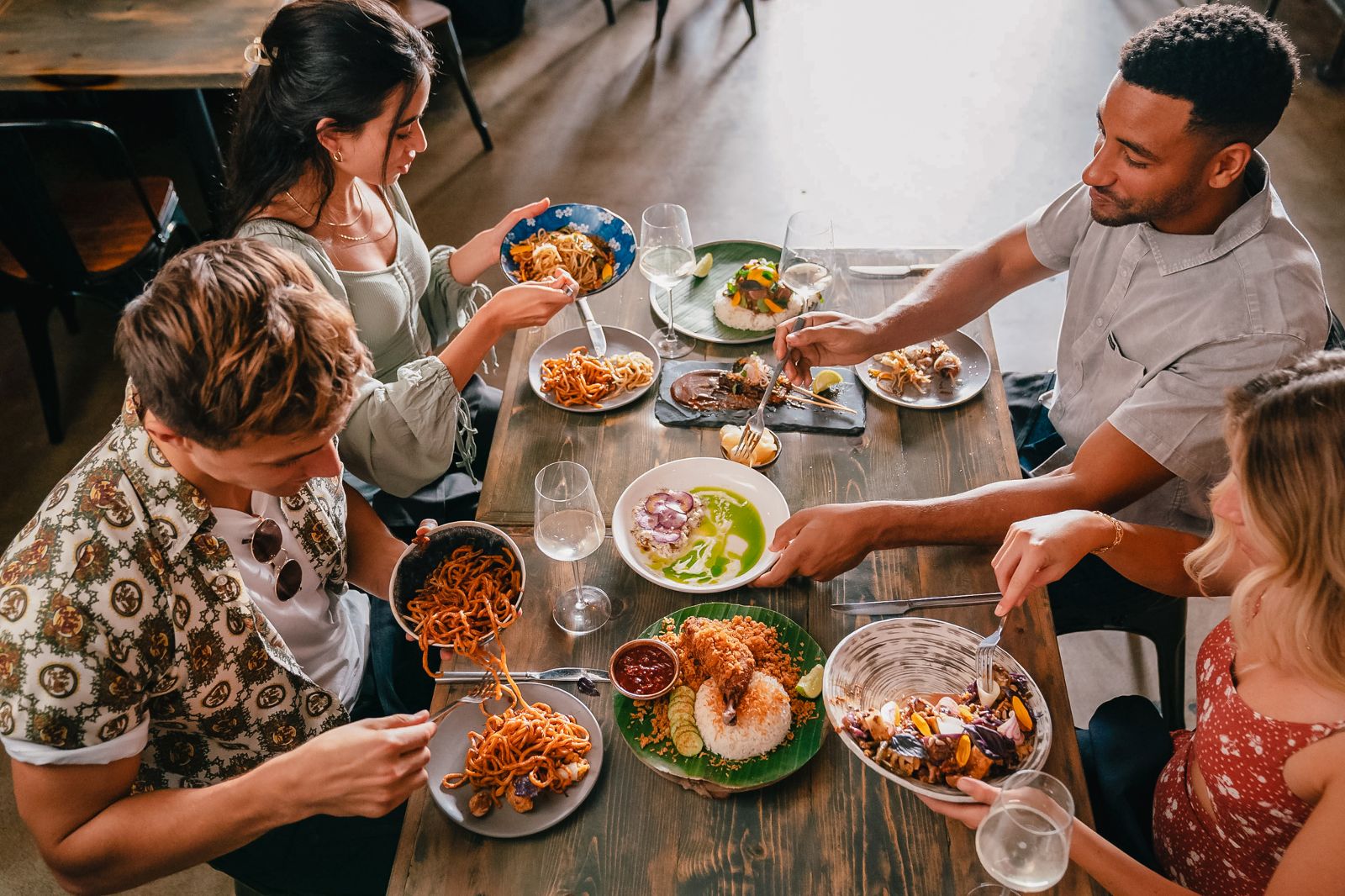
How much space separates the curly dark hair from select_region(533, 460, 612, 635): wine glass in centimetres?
143

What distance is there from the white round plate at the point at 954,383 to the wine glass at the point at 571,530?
2.77 ft

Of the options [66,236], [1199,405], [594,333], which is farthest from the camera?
[66,236]

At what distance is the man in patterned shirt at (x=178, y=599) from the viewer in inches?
54.2

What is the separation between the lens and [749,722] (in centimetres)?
156

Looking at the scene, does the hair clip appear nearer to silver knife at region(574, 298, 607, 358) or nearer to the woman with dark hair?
the woman with dark hair

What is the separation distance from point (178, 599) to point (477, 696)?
→ 20.5 inches

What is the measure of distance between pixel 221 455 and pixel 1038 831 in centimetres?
132

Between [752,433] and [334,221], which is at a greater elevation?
[334,221]

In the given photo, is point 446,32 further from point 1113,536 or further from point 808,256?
point 1113,536

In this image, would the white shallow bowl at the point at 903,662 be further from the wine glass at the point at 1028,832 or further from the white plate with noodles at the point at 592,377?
the white plate with noodles at the point at 592,377

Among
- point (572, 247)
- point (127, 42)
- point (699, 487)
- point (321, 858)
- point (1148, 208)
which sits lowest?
point (321, 858)

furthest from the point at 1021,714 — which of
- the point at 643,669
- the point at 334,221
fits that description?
the point at 334,221

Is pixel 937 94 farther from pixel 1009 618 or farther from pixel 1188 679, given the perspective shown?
pixel 1009 618

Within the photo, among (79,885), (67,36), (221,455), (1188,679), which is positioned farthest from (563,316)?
(67,36)
